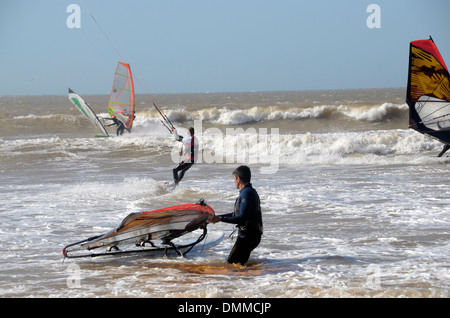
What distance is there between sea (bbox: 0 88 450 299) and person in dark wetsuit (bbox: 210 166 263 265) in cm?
30

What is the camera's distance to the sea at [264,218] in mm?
4828

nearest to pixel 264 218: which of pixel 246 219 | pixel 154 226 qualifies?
pixel 154 226

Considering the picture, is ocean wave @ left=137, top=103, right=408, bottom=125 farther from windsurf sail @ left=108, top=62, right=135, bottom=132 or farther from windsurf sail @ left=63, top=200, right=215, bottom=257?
windsurf sail @ left=63, top=200, right=215, bottom=257

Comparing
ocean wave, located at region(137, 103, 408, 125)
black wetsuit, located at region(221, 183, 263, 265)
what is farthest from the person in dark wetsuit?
ocean wave, located at region(137, 103, 408, 125)

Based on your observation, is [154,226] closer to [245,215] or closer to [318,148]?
[245,215]

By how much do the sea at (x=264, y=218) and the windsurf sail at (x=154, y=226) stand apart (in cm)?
23

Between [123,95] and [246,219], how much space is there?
17.0 metres

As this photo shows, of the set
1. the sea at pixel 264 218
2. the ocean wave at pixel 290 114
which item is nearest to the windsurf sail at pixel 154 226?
the sea at pixel 264 218

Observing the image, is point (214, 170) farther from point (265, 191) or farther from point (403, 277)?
point (403, 277)

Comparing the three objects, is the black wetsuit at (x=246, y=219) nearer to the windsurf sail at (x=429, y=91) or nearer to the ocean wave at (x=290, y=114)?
the windsurf sail at (x=429, y=91)

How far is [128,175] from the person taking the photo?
1392cm

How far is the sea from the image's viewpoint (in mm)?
4828
